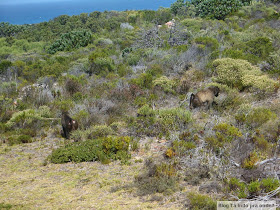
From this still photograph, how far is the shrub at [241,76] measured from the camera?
27.2 ft

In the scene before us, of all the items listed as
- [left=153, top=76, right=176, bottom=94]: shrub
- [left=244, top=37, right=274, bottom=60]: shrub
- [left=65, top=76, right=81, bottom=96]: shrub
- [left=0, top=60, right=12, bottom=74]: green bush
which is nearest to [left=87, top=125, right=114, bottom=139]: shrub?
[left=153, top=76, right=176, bottom=94]: shrub

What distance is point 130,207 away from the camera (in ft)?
13.5

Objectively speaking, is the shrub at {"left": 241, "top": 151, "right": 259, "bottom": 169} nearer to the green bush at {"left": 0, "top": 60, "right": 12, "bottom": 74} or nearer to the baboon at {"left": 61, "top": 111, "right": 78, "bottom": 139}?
the baboon at {"left": 61, "top": 111, "right": 78, "bottom": 139}

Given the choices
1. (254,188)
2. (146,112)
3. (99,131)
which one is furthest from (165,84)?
(254,188)

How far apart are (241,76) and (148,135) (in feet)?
14.7

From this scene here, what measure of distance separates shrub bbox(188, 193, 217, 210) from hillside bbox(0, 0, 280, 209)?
0.01 metres

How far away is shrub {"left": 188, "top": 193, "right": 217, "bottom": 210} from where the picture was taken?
150 inches

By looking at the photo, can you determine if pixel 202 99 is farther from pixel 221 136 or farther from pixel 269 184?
pixel 269 184

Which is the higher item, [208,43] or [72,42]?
[72,42]

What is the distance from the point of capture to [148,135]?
22.5 ft

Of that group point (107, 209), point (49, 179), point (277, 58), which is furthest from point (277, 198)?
point (277, 58)

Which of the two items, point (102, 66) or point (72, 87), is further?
point (102, 66)

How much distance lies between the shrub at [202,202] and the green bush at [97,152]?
2046mm

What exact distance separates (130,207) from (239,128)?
131 inches
